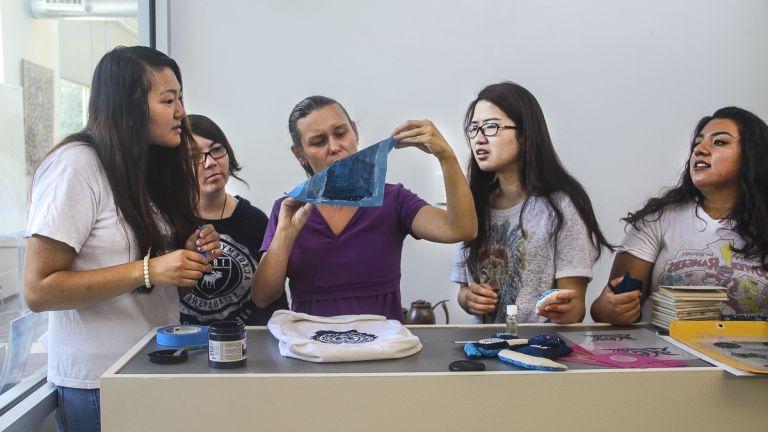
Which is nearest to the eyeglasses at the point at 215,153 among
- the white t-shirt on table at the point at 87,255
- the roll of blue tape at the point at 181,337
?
the white t-shirt on table at the point at 87,255

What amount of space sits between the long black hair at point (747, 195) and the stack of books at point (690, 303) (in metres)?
0.23

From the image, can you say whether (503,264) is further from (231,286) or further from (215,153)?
(215,153)

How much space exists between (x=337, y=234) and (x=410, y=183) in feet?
5.25

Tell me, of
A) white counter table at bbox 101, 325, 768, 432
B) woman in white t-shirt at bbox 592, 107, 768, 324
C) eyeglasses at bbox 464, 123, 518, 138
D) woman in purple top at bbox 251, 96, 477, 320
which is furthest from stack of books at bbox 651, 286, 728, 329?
eyeglasses at bbox 464, 123, 518, 138

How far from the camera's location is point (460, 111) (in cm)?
322

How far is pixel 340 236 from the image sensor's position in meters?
1.67

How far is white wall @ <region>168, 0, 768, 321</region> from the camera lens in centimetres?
315

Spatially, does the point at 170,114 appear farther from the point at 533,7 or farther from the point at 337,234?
the point at 533,7

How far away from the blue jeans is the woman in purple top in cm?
47

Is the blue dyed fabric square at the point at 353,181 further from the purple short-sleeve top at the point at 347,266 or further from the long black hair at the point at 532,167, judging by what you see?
the long black hair at the point at 532,167

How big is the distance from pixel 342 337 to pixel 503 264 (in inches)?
26.5

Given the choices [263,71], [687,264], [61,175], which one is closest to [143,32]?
[263,71]

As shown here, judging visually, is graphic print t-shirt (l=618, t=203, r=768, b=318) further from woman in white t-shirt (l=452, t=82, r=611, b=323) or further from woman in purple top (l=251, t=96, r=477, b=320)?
woman in purple top (l=251, t=96, r=477, b=320)

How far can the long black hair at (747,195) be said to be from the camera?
1.67 m
